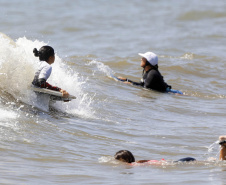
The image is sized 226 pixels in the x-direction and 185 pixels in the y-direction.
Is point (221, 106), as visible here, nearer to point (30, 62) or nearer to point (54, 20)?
point (30, 62)

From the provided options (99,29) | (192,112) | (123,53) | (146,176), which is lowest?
(146,176)

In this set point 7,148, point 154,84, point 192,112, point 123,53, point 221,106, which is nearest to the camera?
point 7,148

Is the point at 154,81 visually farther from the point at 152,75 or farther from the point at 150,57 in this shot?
the point at 150,57

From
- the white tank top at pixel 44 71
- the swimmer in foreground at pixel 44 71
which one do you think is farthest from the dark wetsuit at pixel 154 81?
the white tank top at pixel 44 71

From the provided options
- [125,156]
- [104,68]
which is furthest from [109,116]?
[104,68]

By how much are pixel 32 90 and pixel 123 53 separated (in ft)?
37.2

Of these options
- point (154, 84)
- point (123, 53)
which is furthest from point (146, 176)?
point (123, 53)

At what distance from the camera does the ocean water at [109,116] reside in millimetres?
6758

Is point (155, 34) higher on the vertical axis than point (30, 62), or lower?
higher

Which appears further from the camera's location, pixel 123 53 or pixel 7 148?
pixel 123 53

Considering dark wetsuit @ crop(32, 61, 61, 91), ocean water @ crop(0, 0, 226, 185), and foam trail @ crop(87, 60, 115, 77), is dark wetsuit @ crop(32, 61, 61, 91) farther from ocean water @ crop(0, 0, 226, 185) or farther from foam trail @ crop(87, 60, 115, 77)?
foam trail @ crop(87, 60, 115, 77)

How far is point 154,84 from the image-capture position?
13453 millimetres

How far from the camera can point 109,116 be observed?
10.5 m

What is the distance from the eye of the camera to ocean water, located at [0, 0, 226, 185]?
6.76 meters
